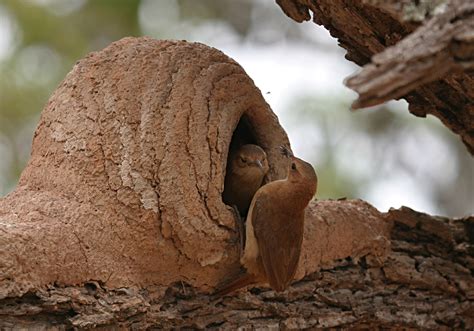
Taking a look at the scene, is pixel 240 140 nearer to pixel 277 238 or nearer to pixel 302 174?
pixel 302 174

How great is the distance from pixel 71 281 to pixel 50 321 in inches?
10.7

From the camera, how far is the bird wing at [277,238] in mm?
5215

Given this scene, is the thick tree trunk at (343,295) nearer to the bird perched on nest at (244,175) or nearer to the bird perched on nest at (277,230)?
the bird perched on nest at (277,230)

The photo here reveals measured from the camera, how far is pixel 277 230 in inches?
210

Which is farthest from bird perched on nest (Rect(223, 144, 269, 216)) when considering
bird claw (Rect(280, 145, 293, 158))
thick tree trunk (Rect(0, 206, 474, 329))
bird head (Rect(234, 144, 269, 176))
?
thick tree trunk (Rect(0, 206, 474, 329))

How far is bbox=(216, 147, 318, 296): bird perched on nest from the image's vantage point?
522 centimetres

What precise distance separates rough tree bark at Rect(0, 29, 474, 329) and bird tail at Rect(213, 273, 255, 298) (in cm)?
5

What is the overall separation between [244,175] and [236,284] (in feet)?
2.89

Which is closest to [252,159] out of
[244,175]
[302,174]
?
[244,175]

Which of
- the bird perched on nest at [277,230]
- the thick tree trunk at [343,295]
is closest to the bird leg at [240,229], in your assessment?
the bird perched on nest at [277,230]

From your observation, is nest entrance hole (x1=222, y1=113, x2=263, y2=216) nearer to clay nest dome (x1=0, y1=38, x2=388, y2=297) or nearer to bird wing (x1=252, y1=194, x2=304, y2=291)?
clay nest dome (x1=0, y1=38, x2=388, y2=297)

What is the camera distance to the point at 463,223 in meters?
6.36

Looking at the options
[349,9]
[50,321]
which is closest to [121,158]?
[50,321]

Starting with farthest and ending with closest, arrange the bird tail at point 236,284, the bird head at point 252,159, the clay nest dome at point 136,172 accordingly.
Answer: the bird head at point 252,159
the bird tail at point 236,284
the clay nest dome at point 136,172
